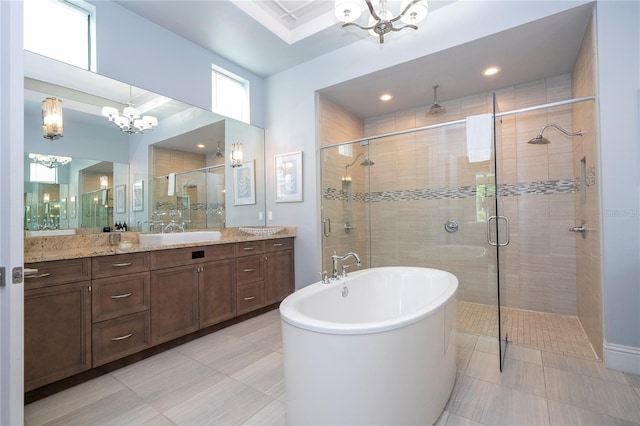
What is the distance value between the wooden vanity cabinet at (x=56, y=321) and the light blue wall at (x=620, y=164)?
3.61m

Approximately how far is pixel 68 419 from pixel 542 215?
14.3ft

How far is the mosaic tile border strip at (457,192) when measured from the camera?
3.08 metres

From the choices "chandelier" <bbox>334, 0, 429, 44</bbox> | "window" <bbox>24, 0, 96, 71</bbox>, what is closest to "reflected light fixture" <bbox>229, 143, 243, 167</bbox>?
"window" <bbox>24, 0, 96, 71</bbox>

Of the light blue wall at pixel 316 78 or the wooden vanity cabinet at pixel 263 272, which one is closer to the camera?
the light blue wall at pixel 316 78

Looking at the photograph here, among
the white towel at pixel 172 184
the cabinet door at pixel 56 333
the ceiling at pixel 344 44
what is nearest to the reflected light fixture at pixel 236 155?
the white towel at pixel 172 184

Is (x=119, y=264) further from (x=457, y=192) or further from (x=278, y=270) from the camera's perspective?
(x=457, y=192)

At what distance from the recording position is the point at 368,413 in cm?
122

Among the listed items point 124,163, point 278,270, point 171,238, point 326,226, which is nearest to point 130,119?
point 124,163

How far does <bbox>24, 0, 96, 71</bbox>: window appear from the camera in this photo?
2164 mm

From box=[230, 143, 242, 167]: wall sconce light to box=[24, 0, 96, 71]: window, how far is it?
58.0 inches

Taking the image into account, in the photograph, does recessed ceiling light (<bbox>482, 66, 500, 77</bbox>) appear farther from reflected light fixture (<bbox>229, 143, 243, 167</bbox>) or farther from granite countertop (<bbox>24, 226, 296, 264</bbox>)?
granite countertop (<bbox>24, 226, 296, 264</bbox>)

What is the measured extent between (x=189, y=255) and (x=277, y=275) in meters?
1.19

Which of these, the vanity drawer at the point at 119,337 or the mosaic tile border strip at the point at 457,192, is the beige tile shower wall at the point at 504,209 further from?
the vanity drawer at the point at 119,337

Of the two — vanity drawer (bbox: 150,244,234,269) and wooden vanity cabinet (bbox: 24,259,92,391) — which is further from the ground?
vanity drawer (bbox: 150,244,234,269)
